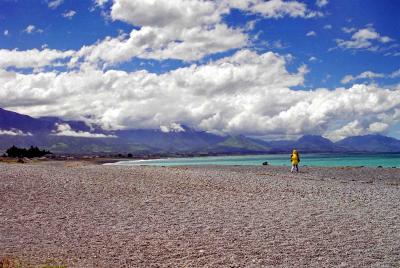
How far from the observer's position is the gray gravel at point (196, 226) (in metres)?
13.4

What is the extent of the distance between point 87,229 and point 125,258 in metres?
4.63

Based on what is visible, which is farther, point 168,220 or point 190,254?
point 168,220

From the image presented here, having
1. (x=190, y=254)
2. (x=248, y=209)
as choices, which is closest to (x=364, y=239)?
(x=190, y=254)

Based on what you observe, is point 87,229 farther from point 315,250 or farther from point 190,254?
point 315,250

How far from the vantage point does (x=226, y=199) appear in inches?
1035

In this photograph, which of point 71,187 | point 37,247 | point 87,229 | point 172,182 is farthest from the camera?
point 172,182

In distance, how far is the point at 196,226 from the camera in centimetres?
1827

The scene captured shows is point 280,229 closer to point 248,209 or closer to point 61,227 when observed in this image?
point 248,209

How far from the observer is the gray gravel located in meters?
13.4

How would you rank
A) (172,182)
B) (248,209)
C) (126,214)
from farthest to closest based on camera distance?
1. (172,182)
2. (248,209)
3. (126,214)

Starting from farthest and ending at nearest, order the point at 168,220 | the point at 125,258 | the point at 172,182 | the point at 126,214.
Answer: the point at 172,182 → the point at 126,214 → the point at 168,220 → the point at 125,258

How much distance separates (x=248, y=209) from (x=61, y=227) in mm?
9216

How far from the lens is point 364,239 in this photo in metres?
15.7

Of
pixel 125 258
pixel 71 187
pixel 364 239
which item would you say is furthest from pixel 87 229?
pixel 71 187
